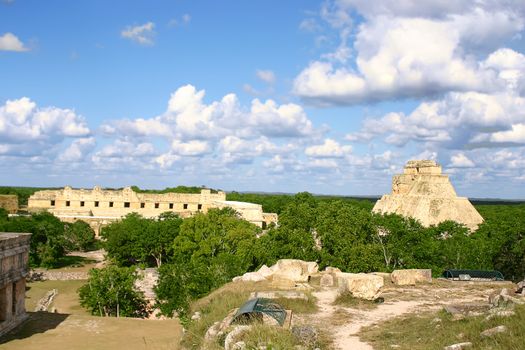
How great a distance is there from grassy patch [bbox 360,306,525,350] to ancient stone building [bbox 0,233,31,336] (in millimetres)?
11441

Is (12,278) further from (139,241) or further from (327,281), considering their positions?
(139,241)

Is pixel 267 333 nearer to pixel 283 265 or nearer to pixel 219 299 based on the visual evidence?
pixel 219 299

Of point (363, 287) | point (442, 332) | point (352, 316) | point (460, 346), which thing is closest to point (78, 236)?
point (363, 287)

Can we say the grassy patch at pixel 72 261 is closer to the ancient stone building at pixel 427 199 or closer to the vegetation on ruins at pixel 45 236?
the vegetation on ruins at pixel 45 236

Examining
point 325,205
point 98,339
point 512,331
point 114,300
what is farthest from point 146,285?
point 512,331

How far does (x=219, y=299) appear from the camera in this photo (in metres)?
13.9

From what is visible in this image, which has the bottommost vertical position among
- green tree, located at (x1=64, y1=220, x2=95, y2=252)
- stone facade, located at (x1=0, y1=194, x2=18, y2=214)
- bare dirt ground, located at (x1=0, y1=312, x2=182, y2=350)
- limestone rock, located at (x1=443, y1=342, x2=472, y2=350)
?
bare dirt ground, located at (x1=0, y1=312, x2=182, y2=350)

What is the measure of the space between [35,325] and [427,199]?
30.4 metres

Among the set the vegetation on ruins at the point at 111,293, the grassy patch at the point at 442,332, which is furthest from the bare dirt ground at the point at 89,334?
the grassy patch at the point at 442,332

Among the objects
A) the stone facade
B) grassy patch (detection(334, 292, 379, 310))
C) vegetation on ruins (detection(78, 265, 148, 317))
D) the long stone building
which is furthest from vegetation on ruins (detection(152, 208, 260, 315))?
the stone facade

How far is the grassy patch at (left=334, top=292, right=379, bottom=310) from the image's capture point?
13.7m

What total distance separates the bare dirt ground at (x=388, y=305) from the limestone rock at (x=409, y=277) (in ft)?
1.28

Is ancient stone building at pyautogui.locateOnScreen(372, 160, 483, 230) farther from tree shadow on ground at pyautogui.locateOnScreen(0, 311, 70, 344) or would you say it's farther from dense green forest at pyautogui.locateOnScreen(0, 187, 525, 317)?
tree shadow on ground at pyautogui.locateOnScreen(0, 311, 70, 344)

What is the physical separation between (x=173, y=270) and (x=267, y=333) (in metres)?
14.0
